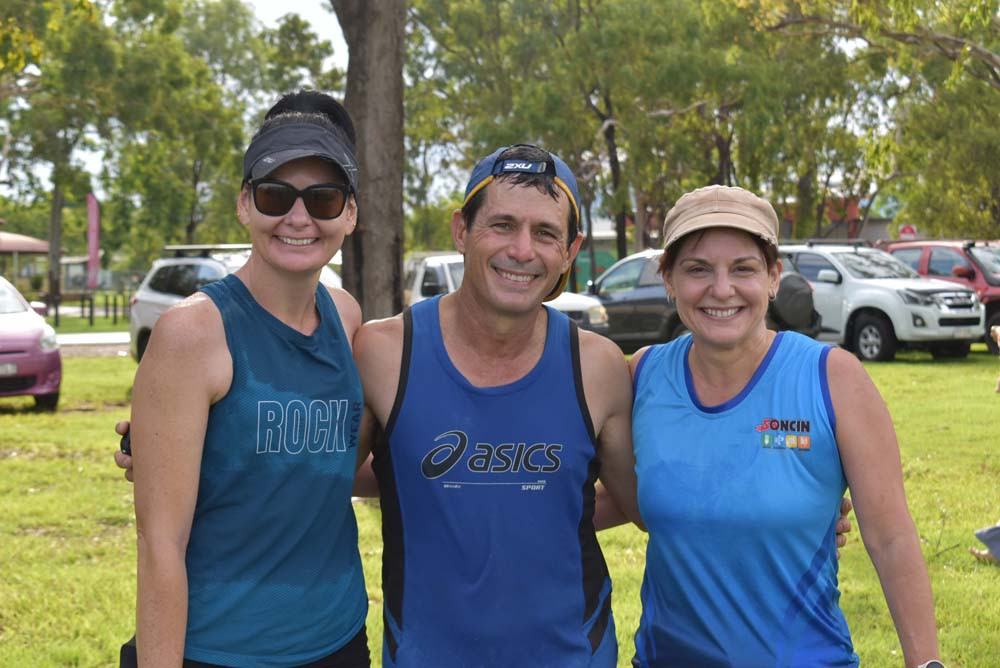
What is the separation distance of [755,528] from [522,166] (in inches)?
41.9

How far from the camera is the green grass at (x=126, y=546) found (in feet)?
15.9

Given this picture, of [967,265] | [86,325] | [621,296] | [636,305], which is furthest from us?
[86,325]

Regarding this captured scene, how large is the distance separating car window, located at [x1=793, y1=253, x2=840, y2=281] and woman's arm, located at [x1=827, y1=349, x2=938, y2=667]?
50.3 ft

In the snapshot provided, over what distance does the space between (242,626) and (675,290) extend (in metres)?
1.29

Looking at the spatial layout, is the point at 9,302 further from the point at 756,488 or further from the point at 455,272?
the point at 756,488

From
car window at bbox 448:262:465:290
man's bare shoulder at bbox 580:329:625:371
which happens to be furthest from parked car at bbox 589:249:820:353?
man's bare shoulder at bbox 580:329:625:371

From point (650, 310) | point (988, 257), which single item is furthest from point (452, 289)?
point (988, 257)

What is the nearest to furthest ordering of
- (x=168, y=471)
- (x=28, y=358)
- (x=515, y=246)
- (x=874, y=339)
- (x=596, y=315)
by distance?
(x=168, y=471)
(x=515, y=246)
(x=28, y=358)
(x=596, y=315)
(x=874, y=339)

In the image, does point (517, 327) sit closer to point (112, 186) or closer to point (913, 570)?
point (913, 570)

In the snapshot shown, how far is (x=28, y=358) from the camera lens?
11.7 metres

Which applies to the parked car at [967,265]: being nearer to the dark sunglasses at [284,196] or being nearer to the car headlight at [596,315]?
the car headlight at [596,315]

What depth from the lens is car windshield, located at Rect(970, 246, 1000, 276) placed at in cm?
1778

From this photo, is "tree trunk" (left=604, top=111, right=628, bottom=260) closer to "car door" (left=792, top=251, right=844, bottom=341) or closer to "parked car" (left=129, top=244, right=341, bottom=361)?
"car door" (left=792, top=251, right=844, bottom=341)

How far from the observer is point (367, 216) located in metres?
6.49
